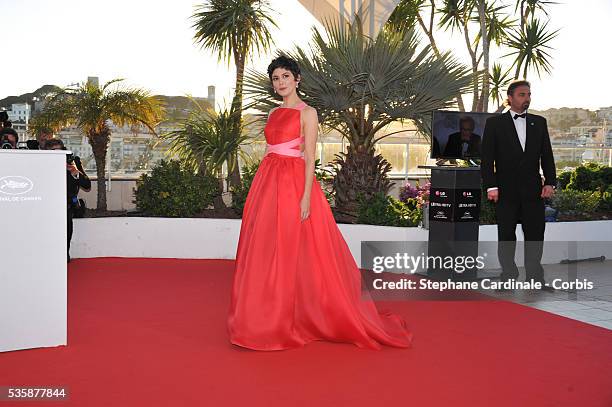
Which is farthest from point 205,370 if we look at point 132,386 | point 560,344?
point 560,344

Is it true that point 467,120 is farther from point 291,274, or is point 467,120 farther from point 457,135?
point 291,274

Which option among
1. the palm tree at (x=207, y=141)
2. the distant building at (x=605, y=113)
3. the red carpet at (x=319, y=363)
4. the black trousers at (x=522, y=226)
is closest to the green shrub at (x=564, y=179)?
the distant building at (x=605, y=113)

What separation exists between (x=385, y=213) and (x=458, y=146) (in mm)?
1293

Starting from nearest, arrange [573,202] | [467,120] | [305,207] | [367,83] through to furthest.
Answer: [305,207], [467,120], [367,83], [573,202]

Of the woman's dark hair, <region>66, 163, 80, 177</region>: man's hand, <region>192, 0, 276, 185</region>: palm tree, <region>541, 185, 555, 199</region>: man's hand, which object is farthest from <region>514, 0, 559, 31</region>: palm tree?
the woman's dark hair

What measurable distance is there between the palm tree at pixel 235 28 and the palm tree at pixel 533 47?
14.8 ft

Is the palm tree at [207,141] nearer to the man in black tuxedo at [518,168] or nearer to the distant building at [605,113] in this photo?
the man in black tuxedo at [518,168]

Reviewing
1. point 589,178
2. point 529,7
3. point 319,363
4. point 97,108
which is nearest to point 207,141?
point 97,108

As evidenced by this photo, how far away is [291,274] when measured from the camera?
173 inches

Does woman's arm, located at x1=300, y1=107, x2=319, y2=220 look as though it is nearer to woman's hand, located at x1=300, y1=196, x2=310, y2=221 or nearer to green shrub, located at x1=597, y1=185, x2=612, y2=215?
woman's hand, located at x1=300, y1=196, x2=310, y2=221

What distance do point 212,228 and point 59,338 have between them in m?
3.83

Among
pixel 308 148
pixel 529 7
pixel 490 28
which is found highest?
pixel 529 7

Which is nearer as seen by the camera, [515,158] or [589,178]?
[515,158]

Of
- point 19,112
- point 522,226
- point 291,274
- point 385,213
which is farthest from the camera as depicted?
point 19,112
